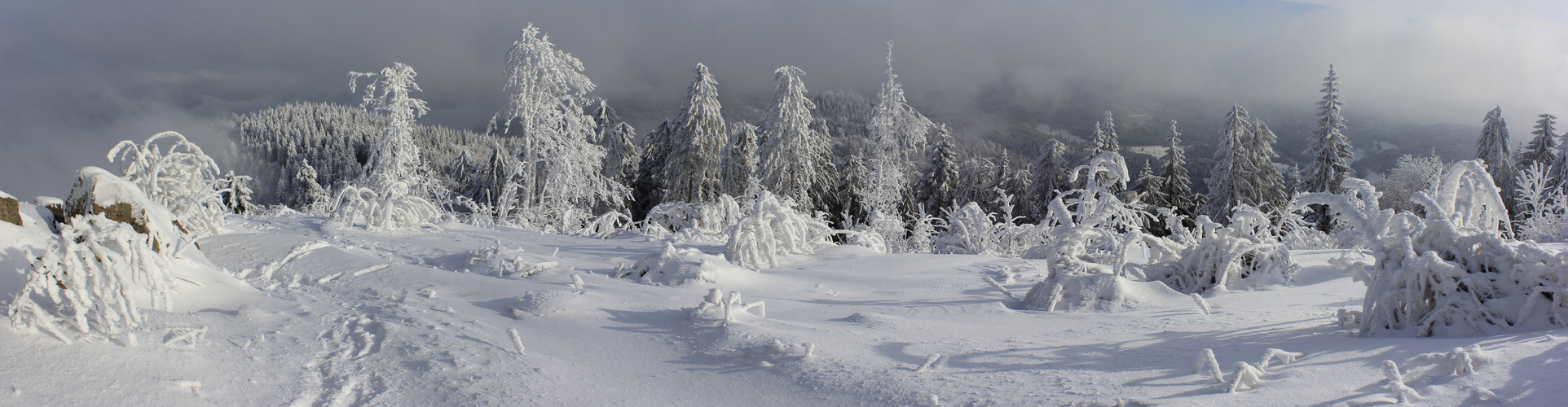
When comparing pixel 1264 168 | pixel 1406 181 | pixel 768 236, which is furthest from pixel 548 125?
pixel 1406 181

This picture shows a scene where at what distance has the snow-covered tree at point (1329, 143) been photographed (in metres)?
29.2

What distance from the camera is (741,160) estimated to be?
2870 centimetres

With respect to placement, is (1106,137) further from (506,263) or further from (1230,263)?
(506,263)

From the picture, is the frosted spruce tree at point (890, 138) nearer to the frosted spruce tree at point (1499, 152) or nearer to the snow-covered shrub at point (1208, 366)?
the snow-covered shrub at point (1208, 366)

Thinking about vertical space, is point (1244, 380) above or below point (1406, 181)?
below

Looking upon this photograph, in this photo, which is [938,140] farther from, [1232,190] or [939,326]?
[939,326]

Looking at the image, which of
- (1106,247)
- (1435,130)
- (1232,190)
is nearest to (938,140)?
(1232,190)

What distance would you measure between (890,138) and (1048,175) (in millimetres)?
12301

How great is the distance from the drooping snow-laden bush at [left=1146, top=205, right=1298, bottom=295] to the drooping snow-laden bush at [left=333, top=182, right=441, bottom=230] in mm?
8198

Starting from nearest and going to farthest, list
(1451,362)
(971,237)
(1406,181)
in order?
1. (1451,362)
2. (971,237)
3. (1406,181)

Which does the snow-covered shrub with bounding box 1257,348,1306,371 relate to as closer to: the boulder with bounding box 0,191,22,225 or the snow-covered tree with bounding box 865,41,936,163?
the boulder with bounding box 0,191,22,225

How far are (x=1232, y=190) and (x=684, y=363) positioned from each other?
3261 cm

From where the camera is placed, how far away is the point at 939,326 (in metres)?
4.26

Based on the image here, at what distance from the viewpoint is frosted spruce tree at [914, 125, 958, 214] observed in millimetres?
31938
